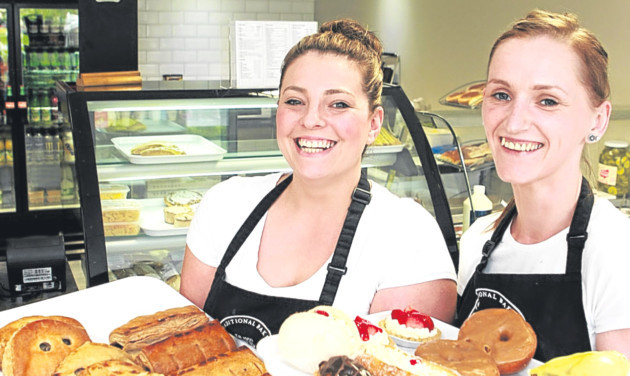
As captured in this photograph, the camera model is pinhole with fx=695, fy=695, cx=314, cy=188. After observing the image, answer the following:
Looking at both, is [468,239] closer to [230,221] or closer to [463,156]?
[230,221]

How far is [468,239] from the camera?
1.80m

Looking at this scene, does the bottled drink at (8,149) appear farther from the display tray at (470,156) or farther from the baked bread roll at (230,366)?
the baked bread roll at (230,366)

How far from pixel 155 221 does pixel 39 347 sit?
1535mm

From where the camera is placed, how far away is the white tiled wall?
6.76 meters

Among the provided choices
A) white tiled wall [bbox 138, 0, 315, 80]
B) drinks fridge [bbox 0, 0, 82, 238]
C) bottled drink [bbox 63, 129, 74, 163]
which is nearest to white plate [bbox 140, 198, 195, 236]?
bottled drink [bbox 63, 129, 74, 163]

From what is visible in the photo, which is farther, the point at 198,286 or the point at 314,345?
the point at 198,286

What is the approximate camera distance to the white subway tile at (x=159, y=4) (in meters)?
6.69

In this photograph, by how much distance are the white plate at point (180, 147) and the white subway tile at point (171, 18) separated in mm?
4172

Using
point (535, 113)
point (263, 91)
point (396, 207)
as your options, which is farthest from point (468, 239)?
point (263, 91)

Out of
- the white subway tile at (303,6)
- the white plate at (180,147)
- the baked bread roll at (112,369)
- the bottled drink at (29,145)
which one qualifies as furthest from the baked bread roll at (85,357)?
the white subway tile at (303,6)

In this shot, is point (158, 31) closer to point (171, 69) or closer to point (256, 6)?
point (171, 69)

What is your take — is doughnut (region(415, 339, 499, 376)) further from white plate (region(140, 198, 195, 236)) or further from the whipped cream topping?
white plate (region(140, 198, 195, 236))

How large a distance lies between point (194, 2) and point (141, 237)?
4584mm

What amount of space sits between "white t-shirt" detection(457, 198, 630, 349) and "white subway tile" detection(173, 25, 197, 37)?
5781 millimetres
